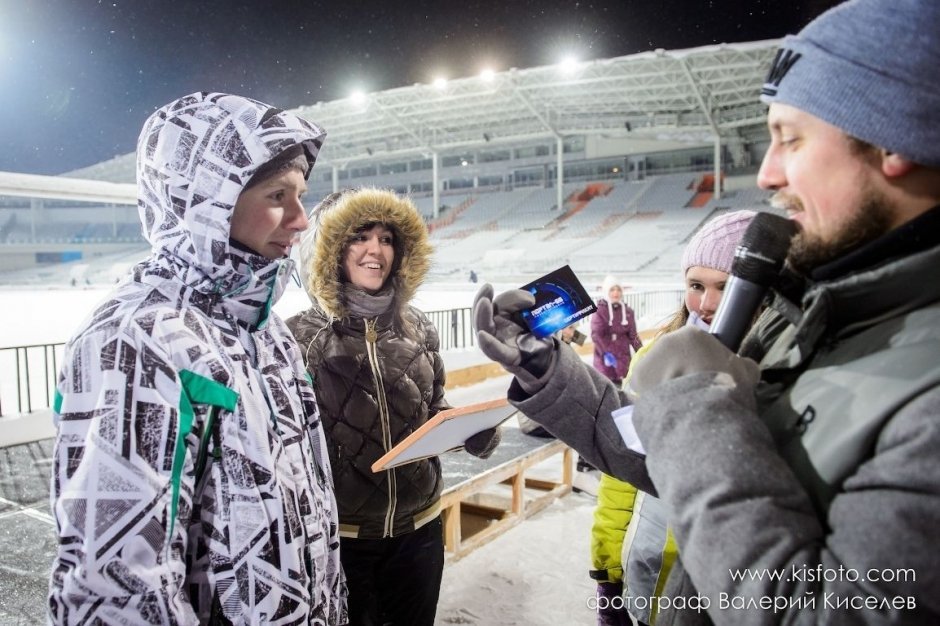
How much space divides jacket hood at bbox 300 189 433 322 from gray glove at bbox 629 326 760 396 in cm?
161

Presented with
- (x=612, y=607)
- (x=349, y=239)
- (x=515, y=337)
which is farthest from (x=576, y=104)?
(x=515, y=337)

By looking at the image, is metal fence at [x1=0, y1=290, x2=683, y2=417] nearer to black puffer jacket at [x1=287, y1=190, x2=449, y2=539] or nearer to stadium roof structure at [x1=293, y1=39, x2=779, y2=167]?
black puffer jacket at [x1=287, y1=190, x2=449, y2=539]

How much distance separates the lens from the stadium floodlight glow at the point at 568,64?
2545cm

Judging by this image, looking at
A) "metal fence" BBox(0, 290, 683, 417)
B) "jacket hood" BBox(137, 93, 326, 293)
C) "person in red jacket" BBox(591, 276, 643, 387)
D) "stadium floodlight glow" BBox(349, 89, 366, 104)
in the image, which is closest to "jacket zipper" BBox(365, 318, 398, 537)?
"metal fence" BBox(0, 290, 683, 417)

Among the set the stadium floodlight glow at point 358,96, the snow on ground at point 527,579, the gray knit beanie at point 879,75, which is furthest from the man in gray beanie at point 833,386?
the stadium floodlight glow at point 358,96

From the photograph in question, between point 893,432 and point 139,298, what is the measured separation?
1.31 m

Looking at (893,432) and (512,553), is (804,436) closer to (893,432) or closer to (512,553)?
(893,432)

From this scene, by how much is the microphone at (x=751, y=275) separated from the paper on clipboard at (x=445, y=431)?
2.19 ft

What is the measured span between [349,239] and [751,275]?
5.70 feet

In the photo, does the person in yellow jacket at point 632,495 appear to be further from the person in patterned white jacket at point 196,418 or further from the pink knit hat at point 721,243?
the person in patterned white jacket at point 196,418

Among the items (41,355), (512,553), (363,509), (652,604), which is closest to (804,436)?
(652,604)

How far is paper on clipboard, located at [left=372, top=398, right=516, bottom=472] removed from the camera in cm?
165

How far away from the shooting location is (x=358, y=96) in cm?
3109

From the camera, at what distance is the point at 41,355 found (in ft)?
26.5
